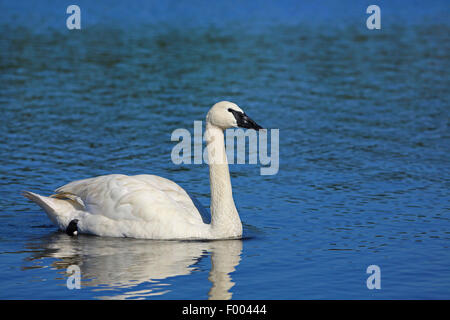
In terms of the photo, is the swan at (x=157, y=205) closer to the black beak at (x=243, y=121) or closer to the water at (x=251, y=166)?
the black beak at (x=243, y=121)

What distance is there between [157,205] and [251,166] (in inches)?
202

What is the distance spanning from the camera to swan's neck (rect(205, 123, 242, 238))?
39.8ft

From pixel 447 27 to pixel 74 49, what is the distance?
17803 millimetres

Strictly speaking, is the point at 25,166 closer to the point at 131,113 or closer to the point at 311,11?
the point at 131,113

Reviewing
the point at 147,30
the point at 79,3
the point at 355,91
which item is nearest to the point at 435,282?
the point at 355,91

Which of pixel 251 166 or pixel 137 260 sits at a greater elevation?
pixel 251 166

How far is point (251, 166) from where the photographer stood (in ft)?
55.7

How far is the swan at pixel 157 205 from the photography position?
1207cm

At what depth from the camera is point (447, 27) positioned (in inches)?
1518
